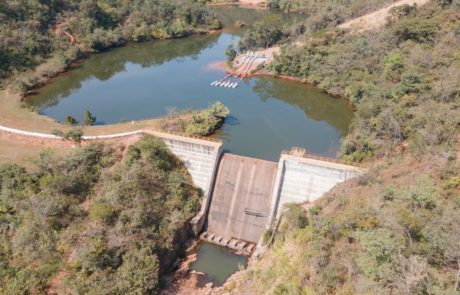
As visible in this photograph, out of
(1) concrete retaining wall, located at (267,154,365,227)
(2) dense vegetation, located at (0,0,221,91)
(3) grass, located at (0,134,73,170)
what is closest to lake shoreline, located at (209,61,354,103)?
(2) dense vegetation, located at (0,0,221,91)

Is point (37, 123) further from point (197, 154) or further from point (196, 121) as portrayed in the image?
point (197, 154)

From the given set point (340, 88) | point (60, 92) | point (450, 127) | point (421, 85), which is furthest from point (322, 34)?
point (60, 92)

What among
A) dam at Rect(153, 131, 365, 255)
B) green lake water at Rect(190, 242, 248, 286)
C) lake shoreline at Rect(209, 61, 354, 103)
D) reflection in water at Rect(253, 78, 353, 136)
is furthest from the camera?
lake shoreline at Rect(209, 61, 354, 103)

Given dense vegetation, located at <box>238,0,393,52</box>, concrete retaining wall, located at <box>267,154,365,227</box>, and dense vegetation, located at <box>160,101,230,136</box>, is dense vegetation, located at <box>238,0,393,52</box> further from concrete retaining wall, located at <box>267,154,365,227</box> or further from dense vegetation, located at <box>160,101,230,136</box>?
concrete retaining wall, located at <box>267,154,365,227</box>

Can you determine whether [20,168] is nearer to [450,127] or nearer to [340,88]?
[450,127]

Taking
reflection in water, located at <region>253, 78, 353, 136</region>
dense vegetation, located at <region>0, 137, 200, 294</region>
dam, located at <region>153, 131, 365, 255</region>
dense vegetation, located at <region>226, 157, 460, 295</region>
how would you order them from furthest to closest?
reflection in water, located at <region>253, 78, 353, 136</region>
dam, located at <region>153, 131, 365, 255</region>
dense vegetation, located at <region>0, 137, 200, 294</region>
dense vegetation, located at <region>226, 157, 460, 295</region>

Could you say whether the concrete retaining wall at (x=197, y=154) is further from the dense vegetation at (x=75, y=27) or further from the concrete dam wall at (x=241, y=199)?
the dense vegetation at (x=75, y=27)

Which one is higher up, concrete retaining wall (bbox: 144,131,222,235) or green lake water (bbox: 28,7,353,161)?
green lake water (bbox: 28,7,353,161)
